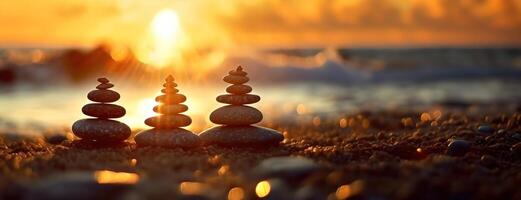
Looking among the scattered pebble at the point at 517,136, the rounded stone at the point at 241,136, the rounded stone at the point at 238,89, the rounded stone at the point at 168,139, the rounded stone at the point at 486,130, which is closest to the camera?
the rounded stone at the point at 168,139

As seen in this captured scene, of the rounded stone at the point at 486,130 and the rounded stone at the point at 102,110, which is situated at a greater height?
the rounded stone at the point at 102,110

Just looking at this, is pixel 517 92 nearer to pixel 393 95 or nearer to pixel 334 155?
pixel 393 95

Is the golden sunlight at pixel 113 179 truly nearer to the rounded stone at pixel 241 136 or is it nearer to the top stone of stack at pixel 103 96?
the rounded stone at pixel 241 136

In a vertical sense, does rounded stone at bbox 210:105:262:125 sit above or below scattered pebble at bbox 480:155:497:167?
above

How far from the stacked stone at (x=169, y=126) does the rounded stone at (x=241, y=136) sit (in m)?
0.34

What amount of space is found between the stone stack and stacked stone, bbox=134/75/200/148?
1.29ft

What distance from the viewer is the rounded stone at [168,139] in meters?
8.81

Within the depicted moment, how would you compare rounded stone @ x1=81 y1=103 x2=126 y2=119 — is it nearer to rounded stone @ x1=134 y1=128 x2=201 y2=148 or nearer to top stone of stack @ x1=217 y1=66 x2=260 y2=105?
rounded stone @ x1=134 y1=128 x2=201 y2=148

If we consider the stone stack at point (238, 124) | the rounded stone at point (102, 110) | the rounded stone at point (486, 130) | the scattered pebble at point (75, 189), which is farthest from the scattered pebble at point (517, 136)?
the scattered pebble at point (75, 189)

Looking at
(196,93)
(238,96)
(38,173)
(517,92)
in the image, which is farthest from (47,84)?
(38,173)

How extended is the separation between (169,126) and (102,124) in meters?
1.02

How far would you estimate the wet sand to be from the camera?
5.35 metres

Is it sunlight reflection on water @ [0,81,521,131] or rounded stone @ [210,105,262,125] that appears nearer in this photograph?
rounded stone @ [210,105,262,125]

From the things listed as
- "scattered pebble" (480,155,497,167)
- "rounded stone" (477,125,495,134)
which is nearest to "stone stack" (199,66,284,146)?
"scattered pebble" (480,155,497,167)
